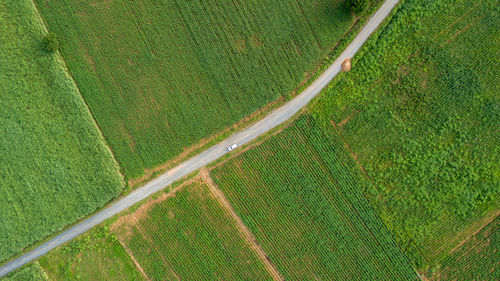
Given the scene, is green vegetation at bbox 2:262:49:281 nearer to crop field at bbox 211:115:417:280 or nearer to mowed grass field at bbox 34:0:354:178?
mowed grass field at bbox 34:0:354:178

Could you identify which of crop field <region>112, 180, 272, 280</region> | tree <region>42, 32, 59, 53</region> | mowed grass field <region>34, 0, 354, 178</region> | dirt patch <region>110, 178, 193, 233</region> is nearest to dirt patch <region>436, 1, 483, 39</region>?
mowed grass field <region>34, 0, 354, 178</region>

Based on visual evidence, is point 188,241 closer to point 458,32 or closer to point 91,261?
point 91,261

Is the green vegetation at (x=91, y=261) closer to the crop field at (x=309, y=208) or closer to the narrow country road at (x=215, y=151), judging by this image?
the narrow country road at (x=215, y=151)

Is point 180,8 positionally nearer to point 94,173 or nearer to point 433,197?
point 94,173

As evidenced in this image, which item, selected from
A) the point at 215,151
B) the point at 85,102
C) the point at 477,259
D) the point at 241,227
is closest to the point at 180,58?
the point at 215,151

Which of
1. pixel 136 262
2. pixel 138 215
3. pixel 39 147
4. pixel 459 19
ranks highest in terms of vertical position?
pixel 39 147

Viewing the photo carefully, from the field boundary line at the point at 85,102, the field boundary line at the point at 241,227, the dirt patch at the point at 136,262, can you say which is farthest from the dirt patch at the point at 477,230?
the field boundary line at the point at 85,102

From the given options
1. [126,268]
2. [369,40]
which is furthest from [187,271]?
[369,40]
